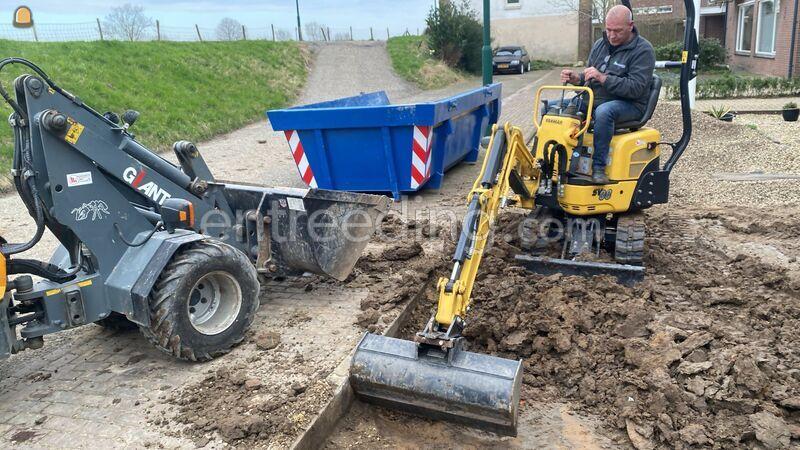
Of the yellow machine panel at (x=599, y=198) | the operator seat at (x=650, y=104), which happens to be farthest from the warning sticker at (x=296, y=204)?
the operator seat at (x=650, y=104)

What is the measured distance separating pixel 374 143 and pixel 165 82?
Result: 431 inches

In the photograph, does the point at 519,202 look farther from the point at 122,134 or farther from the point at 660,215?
the point at 122,134

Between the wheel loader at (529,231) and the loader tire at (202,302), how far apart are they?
120 centimetres

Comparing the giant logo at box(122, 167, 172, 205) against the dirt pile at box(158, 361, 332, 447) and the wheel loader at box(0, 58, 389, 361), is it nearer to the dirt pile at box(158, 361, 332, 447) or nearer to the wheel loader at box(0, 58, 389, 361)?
the wheel loader at box(0, 58, 389, 361)

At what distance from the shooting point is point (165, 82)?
16781 mm

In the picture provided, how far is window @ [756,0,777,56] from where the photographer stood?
2283cm

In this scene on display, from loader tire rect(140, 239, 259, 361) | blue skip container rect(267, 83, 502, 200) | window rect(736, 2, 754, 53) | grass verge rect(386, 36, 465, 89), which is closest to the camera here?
loader tire rect(140, 239, 259, 361)

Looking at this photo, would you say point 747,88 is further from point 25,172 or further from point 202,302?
point 25,172

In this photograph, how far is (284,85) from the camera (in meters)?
21.4

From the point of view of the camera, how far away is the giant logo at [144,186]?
4.31 m

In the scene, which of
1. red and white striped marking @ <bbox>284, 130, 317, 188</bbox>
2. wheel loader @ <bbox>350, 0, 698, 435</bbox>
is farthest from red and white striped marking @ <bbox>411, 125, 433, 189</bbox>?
wheel loader @ <bbox>350, 0, 698, 435</bbox>

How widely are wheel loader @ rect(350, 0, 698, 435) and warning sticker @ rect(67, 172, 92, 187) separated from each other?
82.0 inches

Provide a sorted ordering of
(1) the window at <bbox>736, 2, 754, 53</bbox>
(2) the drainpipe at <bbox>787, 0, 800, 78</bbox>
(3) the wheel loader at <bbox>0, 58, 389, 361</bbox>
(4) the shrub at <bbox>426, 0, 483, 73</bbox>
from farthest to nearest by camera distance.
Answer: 1. (4) the shrub at <bbox>426, 0, 483, 73</bbox>
2. (1) the window at <bbox>736, 2, 754, 53</bbox>
3. (2) the drainpipe at <bbox>787, 0, 800, 78</bbox>
4. (3) the wheel loader at <bbox>0, 58, 389, 361</bbox>

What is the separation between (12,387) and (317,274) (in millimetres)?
2293
